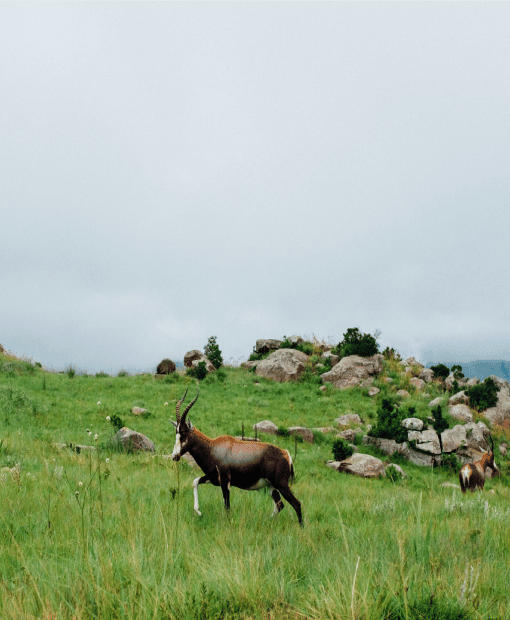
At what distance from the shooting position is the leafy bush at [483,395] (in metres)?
19.9

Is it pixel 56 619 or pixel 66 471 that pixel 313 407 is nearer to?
pixel 66 471

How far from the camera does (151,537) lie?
3.58 metres

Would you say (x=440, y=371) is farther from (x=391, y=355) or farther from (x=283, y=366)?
(x=283, y=366)

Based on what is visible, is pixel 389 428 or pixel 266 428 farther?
pixel 389 428

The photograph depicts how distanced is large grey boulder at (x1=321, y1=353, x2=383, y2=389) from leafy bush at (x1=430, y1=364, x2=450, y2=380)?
3.75m

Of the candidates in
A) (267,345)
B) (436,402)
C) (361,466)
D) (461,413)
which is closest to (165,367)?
(267,345)

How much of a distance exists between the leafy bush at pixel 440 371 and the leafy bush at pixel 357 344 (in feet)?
13.2

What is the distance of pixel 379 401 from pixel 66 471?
16.7 metres

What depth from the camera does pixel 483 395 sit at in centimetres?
2025

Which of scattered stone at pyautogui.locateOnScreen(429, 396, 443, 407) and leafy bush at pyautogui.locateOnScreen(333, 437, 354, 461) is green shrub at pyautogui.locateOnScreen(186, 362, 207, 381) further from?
scattered stone at pyautogui.locateOnScreen(429, 396, 443, 407)

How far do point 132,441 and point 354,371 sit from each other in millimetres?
15782

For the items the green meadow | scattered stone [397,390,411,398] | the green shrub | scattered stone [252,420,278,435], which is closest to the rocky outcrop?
the green shrub

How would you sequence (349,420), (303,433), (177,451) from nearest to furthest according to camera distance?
1. (177,451)
2. (303,433)
3. (349,420)

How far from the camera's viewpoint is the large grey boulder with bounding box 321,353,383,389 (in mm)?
23031
